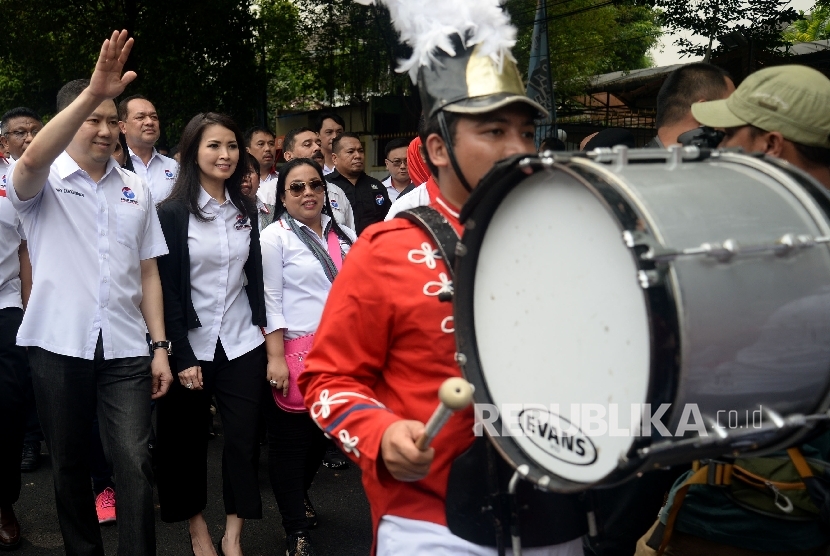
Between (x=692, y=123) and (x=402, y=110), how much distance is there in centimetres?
2328

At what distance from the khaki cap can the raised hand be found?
7.19 feet

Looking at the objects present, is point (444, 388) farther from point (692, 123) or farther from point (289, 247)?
point (289, 247)

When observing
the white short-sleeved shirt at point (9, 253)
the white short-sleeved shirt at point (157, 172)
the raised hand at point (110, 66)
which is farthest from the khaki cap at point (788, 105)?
the white short-sleeved shirt at point (157, 172)

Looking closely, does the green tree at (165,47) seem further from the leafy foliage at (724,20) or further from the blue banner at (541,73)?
the leafy foliage at (724,20)

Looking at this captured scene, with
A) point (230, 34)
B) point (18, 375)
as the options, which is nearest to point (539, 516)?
point (18, 375)

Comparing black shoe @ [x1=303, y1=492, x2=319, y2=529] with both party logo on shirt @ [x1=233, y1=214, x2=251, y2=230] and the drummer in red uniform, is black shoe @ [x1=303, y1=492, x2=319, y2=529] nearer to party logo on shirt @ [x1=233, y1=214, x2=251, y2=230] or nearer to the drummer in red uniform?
party logo on shirt @ [x1=233, y1=214, x2=251, y2=230]

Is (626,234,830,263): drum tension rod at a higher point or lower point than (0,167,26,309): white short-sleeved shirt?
higher

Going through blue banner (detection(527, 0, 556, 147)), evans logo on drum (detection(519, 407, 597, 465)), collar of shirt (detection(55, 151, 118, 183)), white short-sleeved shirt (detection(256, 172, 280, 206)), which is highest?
blue banner (detection(527, 0, 556, 147))

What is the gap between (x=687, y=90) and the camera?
3.97m

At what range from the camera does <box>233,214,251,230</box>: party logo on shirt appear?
14.7ft

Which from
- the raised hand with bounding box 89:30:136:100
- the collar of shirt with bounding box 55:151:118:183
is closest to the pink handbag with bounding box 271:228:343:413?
the collar of shirt with bounding box 55:151:118:183

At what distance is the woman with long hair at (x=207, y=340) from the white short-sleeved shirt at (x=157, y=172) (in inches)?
80.8

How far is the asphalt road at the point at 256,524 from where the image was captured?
4645 mm

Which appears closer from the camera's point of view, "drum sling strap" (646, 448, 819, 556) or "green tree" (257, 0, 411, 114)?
"drum sling strap" (646, 448, 819, 556)
